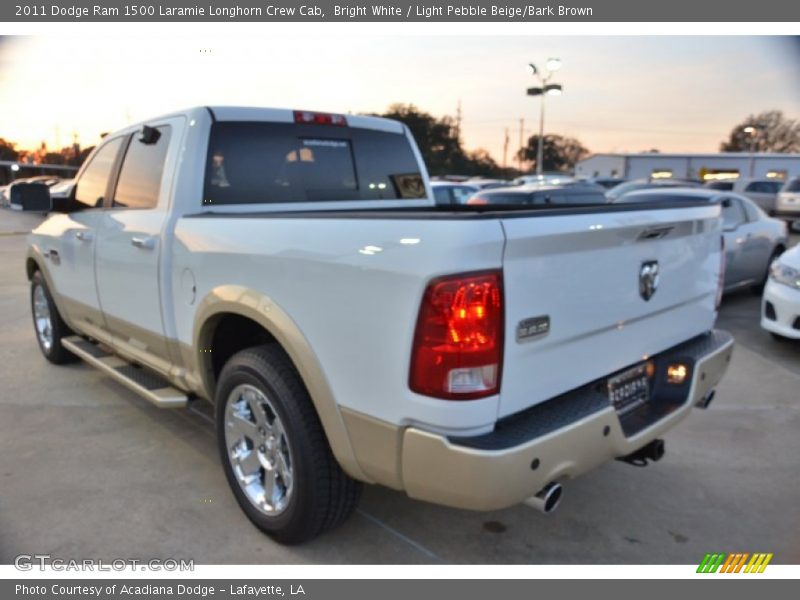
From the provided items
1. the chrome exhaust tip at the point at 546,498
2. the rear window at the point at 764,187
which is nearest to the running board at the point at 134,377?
the chrome exhaust tip at the point at 546,498

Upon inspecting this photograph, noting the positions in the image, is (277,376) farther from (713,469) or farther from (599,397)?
(713,469)

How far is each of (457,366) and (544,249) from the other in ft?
1.67

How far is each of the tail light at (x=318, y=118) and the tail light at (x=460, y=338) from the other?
7.14 ft

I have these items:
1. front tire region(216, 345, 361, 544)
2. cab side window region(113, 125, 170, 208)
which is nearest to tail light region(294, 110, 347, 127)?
cab side window region(113, 125, 170, 208)

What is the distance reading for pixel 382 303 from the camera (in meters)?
2.17

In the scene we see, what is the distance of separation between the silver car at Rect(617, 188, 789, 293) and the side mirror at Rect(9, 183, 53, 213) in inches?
249

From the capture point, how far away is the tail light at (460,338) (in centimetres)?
205

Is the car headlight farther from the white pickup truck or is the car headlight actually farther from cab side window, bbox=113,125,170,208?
cab side window, bbox=113,125,170,208

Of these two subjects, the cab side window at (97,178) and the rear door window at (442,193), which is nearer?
the cab side window at (97,178)

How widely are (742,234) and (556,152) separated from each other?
108 meters

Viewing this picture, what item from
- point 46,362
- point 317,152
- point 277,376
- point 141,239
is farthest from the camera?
point 46,362

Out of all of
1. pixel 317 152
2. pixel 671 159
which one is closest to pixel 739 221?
pixel 317 152

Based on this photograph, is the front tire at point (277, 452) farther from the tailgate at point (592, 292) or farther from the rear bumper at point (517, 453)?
the tailgate at point (592, 292)

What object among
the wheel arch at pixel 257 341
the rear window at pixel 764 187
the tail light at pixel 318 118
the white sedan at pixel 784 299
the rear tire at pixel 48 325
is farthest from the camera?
the rear window at pixel 764 187
